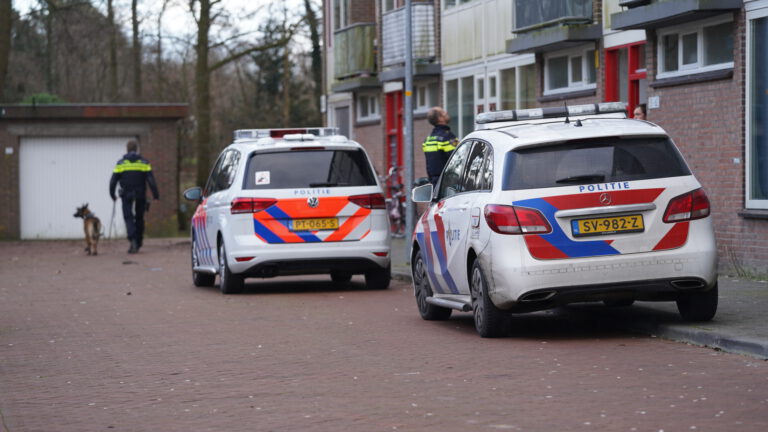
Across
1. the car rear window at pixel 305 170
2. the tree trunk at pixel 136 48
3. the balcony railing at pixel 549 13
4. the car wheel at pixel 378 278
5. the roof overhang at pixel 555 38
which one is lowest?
the car wheel at pixel 378 278

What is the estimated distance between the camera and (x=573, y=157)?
417 inches

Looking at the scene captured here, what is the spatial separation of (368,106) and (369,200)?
19957 mm

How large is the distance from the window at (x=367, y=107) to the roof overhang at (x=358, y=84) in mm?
770

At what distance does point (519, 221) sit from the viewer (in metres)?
10.4

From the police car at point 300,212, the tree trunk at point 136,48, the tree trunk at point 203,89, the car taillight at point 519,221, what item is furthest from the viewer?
the tree trunk at point 136,48

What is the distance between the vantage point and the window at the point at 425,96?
3092 cm

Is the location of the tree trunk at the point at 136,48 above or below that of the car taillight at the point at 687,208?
above

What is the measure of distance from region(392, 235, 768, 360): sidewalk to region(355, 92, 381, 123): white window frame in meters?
21.3

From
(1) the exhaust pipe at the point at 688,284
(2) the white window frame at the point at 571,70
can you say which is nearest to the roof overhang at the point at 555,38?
(2) the white window frame at the point at 571,70

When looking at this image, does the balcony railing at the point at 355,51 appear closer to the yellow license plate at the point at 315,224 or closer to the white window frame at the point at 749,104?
the white window frame at the point at 749,104

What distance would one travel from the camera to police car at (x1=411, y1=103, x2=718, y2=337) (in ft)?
33.9

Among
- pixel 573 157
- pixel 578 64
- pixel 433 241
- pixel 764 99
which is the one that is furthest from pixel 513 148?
pixel 578 64

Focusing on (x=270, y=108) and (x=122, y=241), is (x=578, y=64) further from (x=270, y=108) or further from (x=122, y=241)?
(x=270, y=108)

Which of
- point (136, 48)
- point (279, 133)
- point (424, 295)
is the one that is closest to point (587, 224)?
point (424, 295)
